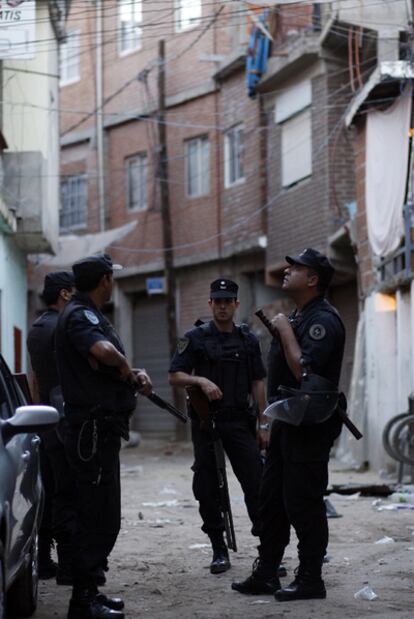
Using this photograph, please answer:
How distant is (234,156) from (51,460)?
66.5 ft

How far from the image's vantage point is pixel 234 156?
27.7 meters

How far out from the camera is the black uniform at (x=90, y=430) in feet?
21.8

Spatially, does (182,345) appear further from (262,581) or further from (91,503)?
(91,503)

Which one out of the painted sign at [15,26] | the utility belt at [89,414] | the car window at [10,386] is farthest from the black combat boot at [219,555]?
the painted sign at [15,26]

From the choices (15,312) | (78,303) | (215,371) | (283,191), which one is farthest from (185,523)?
(283,191)

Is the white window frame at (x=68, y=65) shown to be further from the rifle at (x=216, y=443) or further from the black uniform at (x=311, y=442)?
the black uniform at (x=311, y=442)

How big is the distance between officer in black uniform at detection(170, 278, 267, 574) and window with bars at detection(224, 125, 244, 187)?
1878cm

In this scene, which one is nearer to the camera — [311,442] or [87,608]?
[87,608]

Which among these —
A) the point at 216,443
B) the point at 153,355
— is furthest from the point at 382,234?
the point at 153,355

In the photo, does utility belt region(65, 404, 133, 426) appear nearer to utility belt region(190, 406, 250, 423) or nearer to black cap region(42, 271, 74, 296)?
black cap region(42, 271, 74, 296)

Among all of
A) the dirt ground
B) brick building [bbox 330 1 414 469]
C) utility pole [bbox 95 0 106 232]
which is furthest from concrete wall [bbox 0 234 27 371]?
utility pole [bbox 95 0 106 232]

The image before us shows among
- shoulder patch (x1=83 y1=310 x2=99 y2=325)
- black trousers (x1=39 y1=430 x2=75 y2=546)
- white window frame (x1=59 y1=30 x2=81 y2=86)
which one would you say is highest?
white window frame (x1=59 y1=30 x2=81 y2=86)

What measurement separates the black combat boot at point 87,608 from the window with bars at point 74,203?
25.8 m

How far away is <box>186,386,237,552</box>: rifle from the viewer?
8.56 meters
